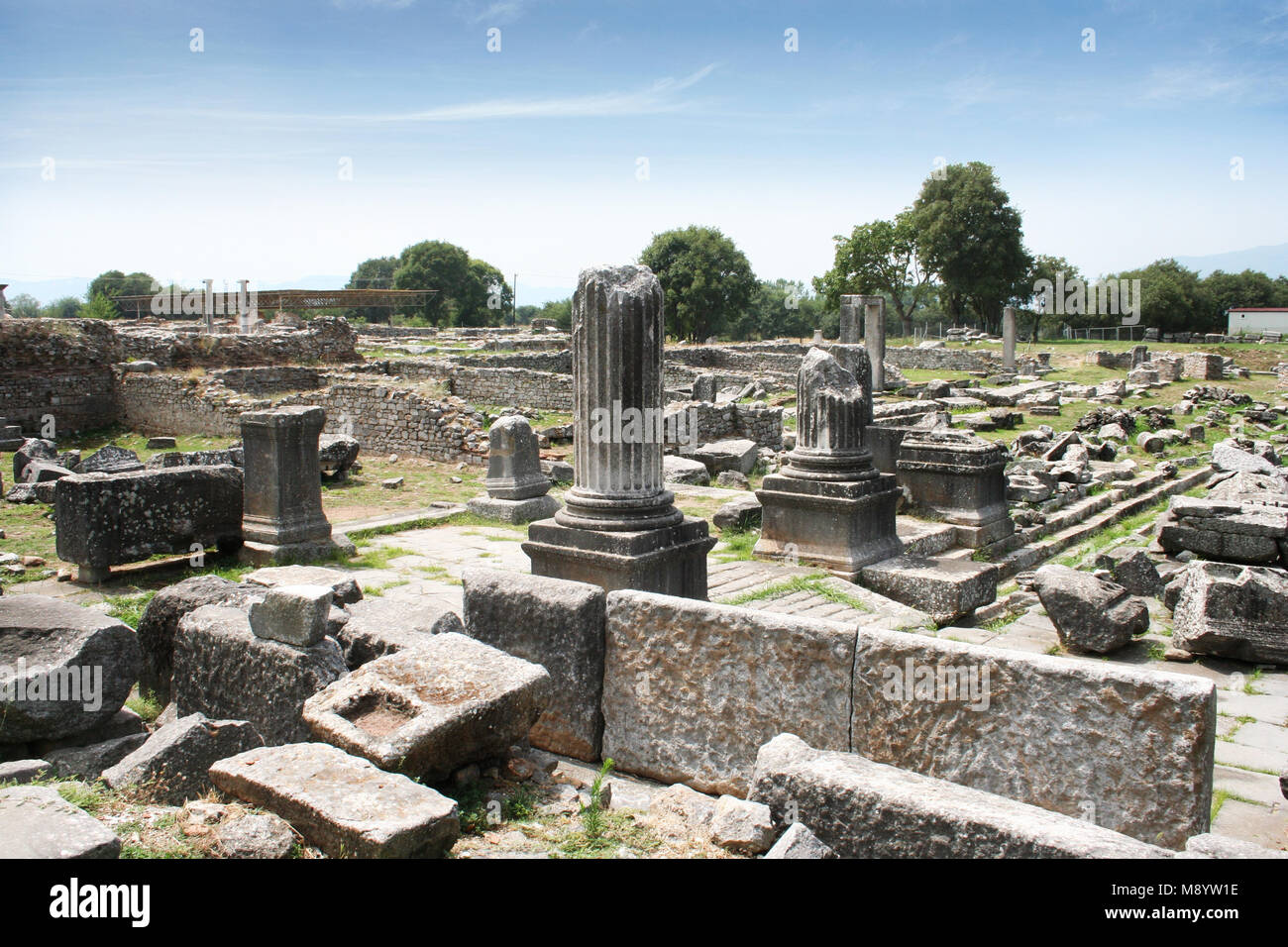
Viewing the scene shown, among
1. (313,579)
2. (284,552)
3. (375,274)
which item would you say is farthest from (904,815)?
(375,274)

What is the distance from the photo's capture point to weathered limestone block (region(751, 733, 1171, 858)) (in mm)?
2588

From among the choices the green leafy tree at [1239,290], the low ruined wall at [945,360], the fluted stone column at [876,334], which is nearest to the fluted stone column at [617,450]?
the fluted stone column at [876,334]

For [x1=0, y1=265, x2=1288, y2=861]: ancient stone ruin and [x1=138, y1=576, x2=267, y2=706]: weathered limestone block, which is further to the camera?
[x1=138, y1=576, x2=267, y2=706]: weathered limestone block

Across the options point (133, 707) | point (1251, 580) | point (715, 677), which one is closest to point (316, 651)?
point (133, 707)

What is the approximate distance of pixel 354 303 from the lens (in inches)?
1650

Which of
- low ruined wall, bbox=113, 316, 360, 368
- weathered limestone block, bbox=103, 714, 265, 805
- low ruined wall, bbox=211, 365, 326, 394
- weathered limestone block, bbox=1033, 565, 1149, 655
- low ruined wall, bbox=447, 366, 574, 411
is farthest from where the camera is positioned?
low ruined wall, bbox=447, 366, 574, 411

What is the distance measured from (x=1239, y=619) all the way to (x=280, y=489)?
25.2 feet

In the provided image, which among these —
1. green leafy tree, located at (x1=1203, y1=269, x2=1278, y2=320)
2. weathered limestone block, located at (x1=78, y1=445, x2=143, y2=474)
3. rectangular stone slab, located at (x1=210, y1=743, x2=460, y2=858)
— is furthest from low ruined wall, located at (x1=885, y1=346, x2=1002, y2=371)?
rectangular stone slab, located at (x1=210, y1=743, x2=460, y2=858)

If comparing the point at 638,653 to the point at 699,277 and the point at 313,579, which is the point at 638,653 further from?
the point at 699,277

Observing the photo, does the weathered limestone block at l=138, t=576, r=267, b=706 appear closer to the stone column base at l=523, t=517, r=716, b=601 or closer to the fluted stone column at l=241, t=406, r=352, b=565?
the stone column base at l=523, t=517, r=716, b=601

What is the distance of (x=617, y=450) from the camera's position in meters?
5.37

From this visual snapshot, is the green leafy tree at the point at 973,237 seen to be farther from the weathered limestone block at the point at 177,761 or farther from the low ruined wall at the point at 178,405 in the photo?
the weathered limestone block at the point at 177,761

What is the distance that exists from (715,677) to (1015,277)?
5086 centimetres
